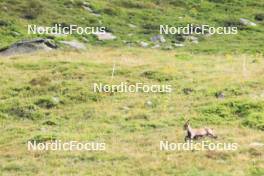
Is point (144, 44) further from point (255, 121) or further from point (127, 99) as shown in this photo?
point (255, 121)

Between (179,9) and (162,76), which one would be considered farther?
(179,9)

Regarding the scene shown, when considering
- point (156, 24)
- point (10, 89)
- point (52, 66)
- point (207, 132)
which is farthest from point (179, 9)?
point (207, 132)

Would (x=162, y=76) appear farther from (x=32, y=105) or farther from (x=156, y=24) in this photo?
(x=156, y=24)

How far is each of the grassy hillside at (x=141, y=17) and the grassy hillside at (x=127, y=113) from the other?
9.11 metres

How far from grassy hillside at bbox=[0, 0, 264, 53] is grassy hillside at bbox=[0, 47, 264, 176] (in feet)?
29.9

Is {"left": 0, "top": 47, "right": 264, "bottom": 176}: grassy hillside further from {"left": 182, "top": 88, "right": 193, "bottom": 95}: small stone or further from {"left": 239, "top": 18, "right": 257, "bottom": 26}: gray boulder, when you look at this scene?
{"left": 239, "top": 18, "right": 257, "bottom": 26}: gray boulder

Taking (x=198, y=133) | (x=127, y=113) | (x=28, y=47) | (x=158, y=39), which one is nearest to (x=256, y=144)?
(x=198, y=133)

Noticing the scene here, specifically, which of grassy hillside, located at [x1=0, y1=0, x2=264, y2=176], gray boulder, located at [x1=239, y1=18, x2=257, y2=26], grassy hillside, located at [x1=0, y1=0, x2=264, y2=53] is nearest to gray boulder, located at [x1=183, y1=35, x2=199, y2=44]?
grassy hillside, located at [x1=0, y1=0, x2=264, y2=53]

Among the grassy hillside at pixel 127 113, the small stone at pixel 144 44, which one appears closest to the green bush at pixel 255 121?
the grassy hillside at pixel 127 113

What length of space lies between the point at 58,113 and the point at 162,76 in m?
8.90

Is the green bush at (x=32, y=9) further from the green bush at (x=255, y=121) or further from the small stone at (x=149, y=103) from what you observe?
the green bush at (x=255, y=121)

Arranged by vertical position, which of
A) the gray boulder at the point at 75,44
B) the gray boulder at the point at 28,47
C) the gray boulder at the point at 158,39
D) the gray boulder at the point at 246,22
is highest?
the gray boulder at the point at 28,47

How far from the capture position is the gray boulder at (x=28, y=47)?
46.3 metres

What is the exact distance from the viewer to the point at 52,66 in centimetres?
3866
